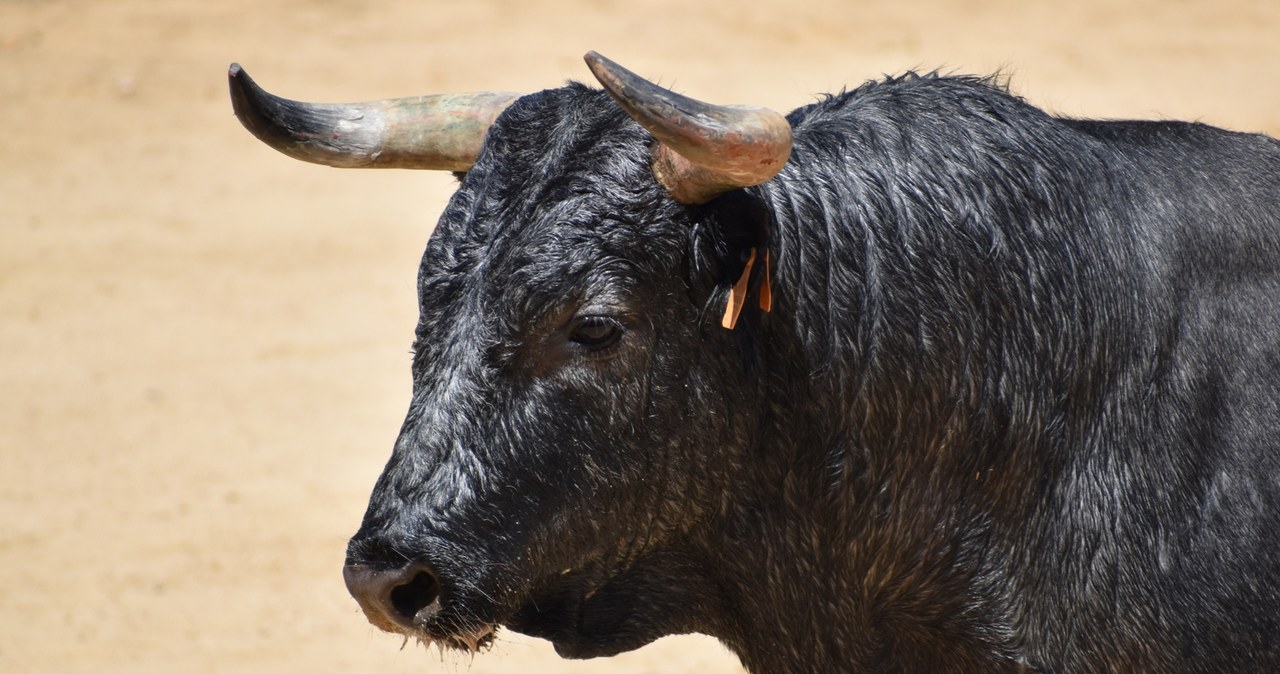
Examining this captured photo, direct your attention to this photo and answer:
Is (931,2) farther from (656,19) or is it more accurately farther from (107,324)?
(107,324)

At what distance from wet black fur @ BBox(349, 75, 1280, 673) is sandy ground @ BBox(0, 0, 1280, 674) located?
2259 millimetres

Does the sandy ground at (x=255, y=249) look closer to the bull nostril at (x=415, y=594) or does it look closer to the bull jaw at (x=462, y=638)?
the bull jaw at (x=462, y=638)

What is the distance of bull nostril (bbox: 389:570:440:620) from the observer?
133 inches

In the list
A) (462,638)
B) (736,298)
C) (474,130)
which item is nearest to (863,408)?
(736,298)

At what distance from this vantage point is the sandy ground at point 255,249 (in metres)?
7.14

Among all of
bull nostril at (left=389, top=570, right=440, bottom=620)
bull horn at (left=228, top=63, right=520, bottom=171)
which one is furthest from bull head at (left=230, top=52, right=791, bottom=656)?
bull horn at (left=228, top=63, right=520, bottom=171)

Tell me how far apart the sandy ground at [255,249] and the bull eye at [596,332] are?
8.35 feet

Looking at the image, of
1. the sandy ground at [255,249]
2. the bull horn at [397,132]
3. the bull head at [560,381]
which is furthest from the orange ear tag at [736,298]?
the sandy ground at [255,249]

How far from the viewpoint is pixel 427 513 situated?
133 inches

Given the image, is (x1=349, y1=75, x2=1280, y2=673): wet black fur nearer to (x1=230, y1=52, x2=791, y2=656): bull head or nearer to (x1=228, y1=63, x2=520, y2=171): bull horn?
(x1=230, y1=52, x2=791, y2=656): bull head

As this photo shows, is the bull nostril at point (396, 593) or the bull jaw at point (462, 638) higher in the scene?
the bull nostril at point (396, 593)

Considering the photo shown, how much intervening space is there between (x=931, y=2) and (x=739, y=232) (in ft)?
42.3

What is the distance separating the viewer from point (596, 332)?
340 cm

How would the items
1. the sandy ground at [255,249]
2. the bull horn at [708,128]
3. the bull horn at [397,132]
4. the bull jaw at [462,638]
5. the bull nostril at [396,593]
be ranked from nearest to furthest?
the bull horn at [708,128] → the bull nostril at [396,593] → the bull jaw at [462,638] → the bull horn at [397,132] → the sandy ground at [255,249]
